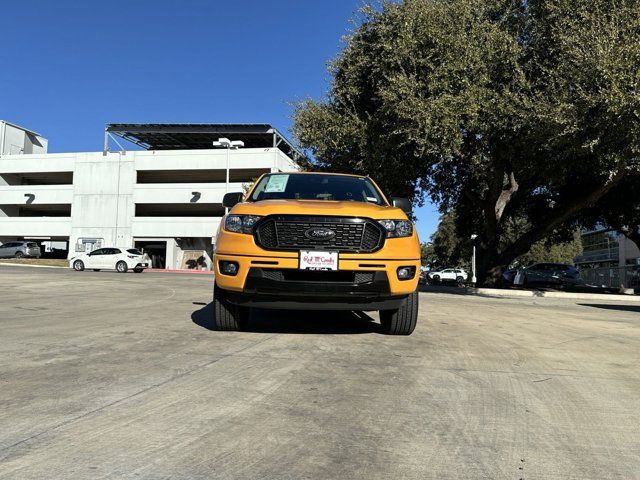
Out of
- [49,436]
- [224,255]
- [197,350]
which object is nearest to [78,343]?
[197,350]

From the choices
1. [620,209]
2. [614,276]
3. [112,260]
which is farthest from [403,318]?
[614,276]

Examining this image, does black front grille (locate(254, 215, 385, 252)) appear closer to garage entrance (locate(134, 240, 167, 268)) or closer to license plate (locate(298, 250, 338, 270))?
license plate (locate(298, 250, 338, 270))

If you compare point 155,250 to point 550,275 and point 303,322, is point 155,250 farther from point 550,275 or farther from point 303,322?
point 303,322

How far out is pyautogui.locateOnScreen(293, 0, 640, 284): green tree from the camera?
11.7 meters

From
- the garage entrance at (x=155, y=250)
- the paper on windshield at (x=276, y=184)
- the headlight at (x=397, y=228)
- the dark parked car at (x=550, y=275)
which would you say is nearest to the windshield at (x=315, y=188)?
the paper on windshield at (x=276, y=184)

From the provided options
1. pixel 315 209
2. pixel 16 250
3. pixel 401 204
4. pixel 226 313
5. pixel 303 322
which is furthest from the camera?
pixel 16 250

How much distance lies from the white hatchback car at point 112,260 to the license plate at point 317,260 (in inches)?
1016

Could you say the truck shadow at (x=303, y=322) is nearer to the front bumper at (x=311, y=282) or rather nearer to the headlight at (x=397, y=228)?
the front bumper at (x=311, y=282)

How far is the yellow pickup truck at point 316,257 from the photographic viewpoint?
474 centimetres

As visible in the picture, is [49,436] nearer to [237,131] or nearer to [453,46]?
[453,46]

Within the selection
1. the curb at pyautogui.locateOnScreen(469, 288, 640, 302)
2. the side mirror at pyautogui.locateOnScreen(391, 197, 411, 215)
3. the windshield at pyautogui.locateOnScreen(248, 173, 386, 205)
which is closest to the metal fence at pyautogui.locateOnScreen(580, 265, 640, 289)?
the curb at pyautogui.locateOnScreen(469, 288, 640, 302)

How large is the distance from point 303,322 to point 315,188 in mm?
1707

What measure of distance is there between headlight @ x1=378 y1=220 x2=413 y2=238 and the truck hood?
55 mm

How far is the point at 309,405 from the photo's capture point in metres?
3.18
